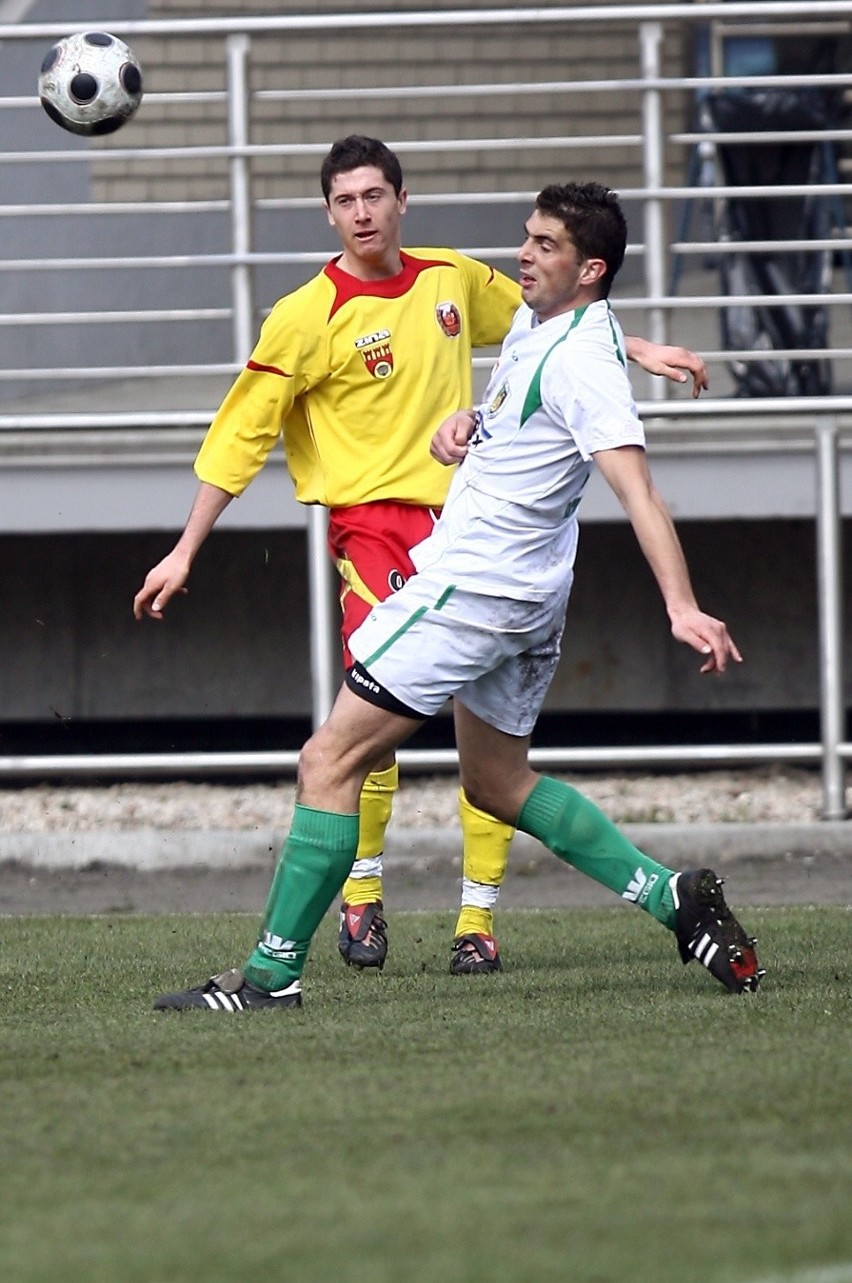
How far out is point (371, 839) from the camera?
6234 millimetres

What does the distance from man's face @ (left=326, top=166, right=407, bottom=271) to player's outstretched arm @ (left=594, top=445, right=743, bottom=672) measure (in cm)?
146

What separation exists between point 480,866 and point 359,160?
1963 millimetres

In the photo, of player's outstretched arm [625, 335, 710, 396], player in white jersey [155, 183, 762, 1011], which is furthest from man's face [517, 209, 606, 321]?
player's outstretched arm [625, 335, 710, 396]

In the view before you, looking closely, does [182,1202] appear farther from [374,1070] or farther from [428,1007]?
[428,1007]

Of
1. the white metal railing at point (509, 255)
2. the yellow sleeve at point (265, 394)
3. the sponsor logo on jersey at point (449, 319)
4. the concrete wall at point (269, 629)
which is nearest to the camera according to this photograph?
the yellow sleeve at point (265, 394)

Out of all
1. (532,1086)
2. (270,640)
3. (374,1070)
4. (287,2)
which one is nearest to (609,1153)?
(532,1086)

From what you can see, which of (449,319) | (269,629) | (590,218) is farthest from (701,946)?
(269,629)

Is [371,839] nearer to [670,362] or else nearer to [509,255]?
[670,362]

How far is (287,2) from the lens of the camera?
47.0 feet

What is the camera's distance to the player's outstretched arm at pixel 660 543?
4613 mm

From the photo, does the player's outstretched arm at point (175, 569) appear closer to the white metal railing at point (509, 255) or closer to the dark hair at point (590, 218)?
the dark hair at point (590, 218)

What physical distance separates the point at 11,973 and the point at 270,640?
4.41 m

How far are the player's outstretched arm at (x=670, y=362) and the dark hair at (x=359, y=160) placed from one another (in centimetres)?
92

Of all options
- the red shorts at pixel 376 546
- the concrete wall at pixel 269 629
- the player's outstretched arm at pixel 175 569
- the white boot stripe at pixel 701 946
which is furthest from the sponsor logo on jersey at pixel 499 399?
the concrete wall at pixel 269 629
